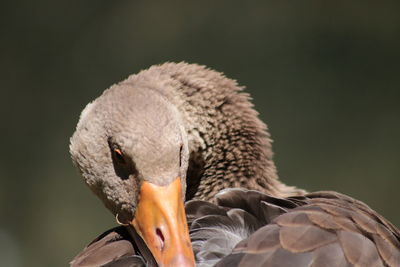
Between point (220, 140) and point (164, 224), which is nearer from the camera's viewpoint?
point (164, 224)

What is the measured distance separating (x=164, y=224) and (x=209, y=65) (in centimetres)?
517

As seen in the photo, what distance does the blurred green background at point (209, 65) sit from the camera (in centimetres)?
771

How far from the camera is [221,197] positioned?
10.2 ft

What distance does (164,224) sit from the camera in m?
3.08

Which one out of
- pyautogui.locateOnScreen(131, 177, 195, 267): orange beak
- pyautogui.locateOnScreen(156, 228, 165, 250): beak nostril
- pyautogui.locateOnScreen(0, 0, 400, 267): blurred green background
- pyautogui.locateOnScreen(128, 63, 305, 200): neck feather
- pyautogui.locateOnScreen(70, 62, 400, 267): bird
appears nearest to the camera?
pyautogui.locateOnScreen(70, 62, 400, 267): bird

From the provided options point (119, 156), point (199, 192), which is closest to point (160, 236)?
point (119, 156)

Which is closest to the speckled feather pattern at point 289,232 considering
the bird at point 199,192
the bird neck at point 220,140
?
the bird at point 199,192

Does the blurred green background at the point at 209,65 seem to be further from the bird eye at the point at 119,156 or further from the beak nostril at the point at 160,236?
the beak nostril at the point at 160,236

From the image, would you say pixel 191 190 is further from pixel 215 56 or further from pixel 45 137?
pixel 45 137

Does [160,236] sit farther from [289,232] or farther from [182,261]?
[289,232]

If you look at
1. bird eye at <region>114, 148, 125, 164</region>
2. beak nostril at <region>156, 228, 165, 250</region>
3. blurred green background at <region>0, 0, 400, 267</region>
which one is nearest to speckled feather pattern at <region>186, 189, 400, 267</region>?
beak nostril at <region>156, 228, 165, 250</region>

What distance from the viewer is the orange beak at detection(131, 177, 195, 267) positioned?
292 cm

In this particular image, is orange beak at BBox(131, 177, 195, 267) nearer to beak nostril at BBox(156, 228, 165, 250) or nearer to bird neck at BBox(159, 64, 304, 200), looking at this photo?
beak nostril at BBox(156, 228, 165, 250)

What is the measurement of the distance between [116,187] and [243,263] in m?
0.96
